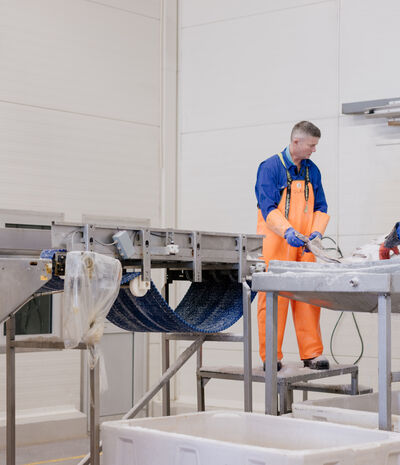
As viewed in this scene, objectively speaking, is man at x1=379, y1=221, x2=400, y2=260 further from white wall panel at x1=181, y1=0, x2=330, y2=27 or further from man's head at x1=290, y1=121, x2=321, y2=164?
white wall panel at x1=181, y1=0, x2=330, y2=27

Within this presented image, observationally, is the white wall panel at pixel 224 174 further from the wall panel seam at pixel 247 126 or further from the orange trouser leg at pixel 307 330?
the orange trouser leg at pixel 307 330

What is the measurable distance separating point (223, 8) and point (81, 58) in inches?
53.0

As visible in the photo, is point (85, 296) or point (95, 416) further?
point (95, 416)

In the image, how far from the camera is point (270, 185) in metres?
A: 4.56

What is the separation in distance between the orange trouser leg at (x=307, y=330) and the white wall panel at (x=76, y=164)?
2312mm

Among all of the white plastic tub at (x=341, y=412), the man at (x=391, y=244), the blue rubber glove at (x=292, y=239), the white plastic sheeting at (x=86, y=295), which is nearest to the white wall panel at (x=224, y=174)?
the blue rubber glove at (x=292, y=239)

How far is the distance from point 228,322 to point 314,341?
56cm

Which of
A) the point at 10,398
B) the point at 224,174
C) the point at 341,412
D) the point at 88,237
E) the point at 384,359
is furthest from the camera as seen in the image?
the point at 224,174

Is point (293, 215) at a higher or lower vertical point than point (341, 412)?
higher

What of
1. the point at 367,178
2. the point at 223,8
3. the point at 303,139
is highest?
the point at 223,8

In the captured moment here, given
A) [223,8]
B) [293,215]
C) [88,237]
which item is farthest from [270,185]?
[223,8]

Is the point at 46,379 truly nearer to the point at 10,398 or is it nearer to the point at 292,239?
the point at 10,398

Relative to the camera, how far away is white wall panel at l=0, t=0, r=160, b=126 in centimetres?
586

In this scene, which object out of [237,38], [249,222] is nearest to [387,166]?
[249,222]
